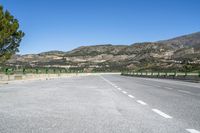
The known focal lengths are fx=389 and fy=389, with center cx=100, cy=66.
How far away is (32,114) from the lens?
1012 cm

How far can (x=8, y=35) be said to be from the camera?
204 ft

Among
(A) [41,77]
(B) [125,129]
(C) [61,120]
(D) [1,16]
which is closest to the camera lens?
(B) [125,129]

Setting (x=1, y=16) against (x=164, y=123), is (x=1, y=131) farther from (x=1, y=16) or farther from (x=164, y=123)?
(x=1, y=16)

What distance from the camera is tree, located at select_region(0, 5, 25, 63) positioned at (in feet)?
201

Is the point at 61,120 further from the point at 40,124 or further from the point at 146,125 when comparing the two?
the point at 146,125

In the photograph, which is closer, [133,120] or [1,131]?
[1,131]

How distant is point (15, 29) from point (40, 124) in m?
58.4

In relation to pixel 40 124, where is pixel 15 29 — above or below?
above

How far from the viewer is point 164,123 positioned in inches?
350

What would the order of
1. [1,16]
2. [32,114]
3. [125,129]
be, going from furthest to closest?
[1,16]
[32,114]
[125,129]

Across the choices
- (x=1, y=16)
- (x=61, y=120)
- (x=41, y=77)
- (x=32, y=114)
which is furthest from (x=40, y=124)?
(x=1, y=16)

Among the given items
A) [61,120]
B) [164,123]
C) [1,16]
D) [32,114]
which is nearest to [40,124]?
[61,120]

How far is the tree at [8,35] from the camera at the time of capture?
61406 mm

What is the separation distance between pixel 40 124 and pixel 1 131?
44.7 inches
